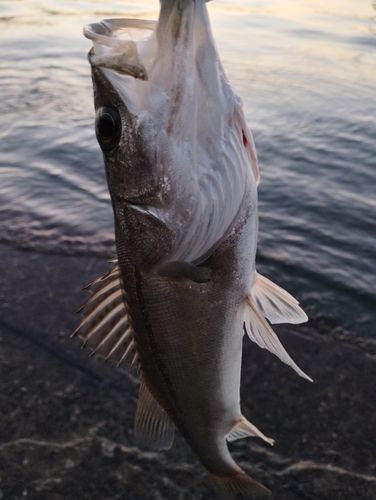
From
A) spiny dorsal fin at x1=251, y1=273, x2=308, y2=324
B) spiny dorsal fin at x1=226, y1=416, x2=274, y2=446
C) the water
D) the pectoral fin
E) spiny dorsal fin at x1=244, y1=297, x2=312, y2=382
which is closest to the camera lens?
the pectoral fin

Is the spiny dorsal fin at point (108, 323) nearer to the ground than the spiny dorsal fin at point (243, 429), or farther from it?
farther from it

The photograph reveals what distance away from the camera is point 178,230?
1.54m

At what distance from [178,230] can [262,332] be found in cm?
49

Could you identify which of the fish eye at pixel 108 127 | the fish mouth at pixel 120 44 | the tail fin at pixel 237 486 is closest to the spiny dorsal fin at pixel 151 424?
the tail fin at pixel 237 486

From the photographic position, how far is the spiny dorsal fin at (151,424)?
1.92 metres

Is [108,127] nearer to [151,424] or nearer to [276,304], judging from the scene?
[276,304]

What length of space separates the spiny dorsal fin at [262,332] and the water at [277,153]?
189 cm

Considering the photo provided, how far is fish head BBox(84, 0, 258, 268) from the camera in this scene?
1.39 metres

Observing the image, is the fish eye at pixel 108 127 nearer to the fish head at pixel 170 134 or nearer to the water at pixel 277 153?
the fish head at pixel 170 134

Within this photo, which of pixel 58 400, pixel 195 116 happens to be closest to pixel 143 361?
pixel 195 116

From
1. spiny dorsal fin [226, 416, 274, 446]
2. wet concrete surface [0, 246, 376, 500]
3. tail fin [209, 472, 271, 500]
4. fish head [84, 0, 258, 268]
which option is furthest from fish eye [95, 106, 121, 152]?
wet concrete surface [0, 246, 376, 500]

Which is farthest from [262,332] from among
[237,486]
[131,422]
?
[131,422]

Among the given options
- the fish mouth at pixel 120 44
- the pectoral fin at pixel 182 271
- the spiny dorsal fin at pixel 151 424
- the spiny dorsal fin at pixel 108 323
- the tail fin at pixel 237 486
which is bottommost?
the tail fin at pixel 237 486

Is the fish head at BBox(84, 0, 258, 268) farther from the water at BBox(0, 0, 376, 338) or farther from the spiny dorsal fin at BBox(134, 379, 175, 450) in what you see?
the water at BBox(0, 0, 376, 338)
